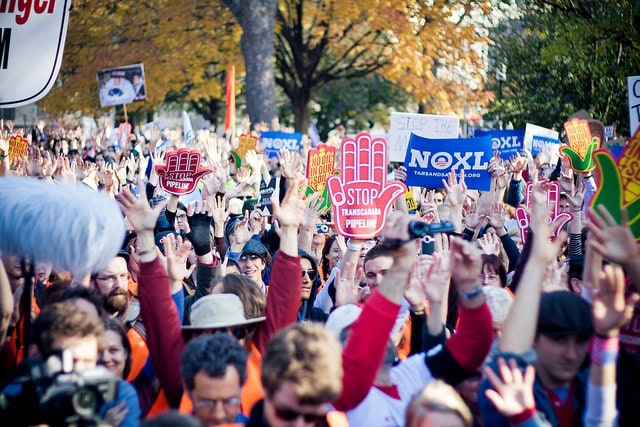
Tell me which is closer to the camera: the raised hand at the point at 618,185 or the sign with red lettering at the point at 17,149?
the raised hand at the point at 618,185

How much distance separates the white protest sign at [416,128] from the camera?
10984mm

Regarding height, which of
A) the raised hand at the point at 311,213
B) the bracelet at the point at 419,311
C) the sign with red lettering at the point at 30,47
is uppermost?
the sign with red lettering at the point at 30,47

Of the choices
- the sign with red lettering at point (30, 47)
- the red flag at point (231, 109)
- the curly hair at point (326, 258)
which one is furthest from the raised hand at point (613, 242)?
the red flag at point (231, 109)

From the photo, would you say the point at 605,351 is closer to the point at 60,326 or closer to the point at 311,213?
the point at 60,326

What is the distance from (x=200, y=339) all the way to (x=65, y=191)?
3.03 ft

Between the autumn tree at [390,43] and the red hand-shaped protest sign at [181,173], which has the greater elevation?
the autumn tree at [390,43]

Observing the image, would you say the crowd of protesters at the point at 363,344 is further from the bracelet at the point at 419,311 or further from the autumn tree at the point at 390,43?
the autumn tree at the point at 390,43

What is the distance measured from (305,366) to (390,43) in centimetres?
1888

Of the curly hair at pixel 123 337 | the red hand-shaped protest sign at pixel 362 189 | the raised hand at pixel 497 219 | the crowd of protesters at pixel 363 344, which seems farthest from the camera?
the raised hand at pixel 497 219

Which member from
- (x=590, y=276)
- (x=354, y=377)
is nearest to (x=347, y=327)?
(x=354, y=377)

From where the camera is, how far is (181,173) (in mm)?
7840

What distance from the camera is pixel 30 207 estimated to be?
379cm

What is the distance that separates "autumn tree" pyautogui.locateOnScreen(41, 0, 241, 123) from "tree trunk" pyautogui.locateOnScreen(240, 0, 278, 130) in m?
4.12

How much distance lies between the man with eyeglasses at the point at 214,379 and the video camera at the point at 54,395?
0.33 m
